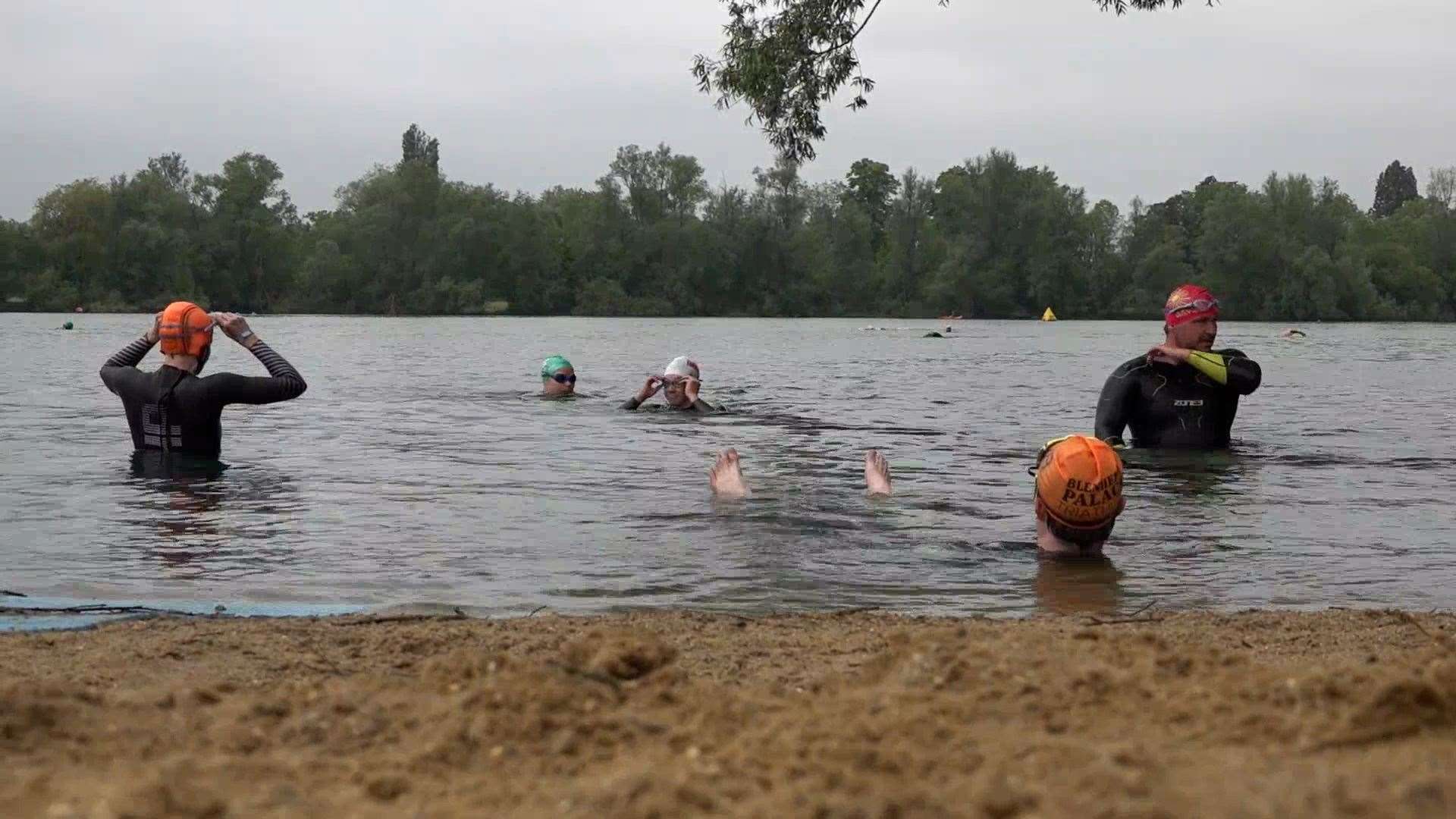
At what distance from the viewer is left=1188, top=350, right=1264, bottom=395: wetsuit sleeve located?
12.5 metres

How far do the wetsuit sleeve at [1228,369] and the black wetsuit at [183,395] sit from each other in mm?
7201

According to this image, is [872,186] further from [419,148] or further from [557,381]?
[557,381]

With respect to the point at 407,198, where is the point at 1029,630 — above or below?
below

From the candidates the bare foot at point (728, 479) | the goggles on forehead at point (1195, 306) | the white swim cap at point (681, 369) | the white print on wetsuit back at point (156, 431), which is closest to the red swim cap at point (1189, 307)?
the goggles on forehead at point (1195, 306)

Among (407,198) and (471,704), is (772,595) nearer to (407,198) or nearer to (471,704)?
(471,704)

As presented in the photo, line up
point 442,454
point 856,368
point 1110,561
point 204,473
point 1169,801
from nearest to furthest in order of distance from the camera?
point 1169,801 → point 1110,561 → point 204,473 → point 442,454 → point 856,368

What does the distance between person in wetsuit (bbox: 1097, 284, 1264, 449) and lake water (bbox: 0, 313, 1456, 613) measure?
0.38 meters

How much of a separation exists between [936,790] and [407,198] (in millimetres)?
119446

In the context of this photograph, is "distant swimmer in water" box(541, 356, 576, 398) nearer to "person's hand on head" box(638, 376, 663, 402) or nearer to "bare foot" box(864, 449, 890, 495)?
"person's hand on head" box(638, 376, 663, 402)

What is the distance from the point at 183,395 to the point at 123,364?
1.97ft

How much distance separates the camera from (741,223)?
400ft

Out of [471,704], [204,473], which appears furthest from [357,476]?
[471,704]

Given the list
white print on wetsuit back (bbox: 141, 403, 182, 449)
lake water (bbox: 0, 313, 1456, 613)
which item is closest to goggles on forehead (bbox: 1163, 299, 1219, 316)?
lake water (bbox: 0, 313, 1456, 613)

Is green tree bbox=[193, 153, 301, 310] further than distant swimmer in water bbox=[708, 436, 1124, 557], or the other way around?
green tree bbox=[193, 153, 301, 310]
